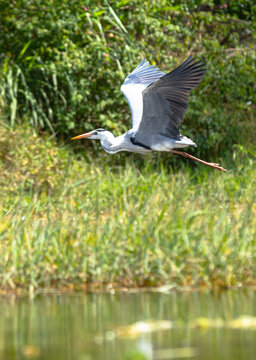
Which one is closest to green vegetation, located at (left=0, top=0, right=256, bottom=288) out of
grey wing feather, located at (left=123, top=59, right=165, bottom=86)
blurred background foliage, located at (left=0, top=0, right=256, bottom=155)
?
blurred background foliage, located at (left=0, top=0, right=256, bottom=155)

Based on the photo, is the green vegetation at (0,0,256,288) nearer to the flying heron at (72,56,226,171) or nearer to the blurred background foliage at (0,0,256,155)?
the blurred background foliage at (0,0,256,155)

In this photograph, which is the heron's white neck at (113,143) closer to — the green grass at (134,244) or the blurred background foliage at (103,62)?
the green grass at (134,244)

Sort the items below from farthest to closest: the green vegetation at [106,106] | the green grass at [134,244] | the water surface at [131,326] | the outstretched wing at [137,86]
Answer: the green vegetation at [106,106], the outstretched wing at [137,86], the green grass at [134,244], the water surface at [131,326]

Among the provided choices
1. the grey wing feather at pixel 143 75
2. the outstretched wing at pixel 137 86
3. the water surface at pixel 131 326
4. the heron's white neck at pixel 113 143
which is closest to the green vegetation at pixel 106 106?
the heron's white neck at pixel 113 143

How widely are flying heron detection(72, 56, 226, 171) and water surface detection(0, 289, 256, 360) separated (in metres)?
2.85

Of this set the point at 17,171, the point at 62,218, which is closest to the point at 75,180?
the point at 17,171

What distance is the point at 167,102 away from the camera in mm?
8328

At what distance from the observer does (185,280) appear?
5980mm

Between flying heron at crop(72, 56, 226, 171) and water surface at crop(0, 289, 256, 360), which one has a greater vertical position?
flying heron at crop(72, 56, 226, 171)

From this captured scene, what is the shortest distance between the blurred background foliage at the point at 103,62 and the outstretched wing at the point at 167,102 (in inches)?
97.6

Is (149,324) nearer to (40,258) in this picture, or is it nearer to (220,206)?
(40,258)

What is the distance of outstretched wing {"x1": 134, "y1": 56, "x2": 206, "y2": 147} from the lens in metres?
8.04

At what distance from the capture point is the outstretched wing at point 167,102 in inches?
316

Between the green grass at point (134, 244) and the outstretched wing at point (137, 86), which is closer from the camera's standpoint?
the green grass at point (134, 244)
